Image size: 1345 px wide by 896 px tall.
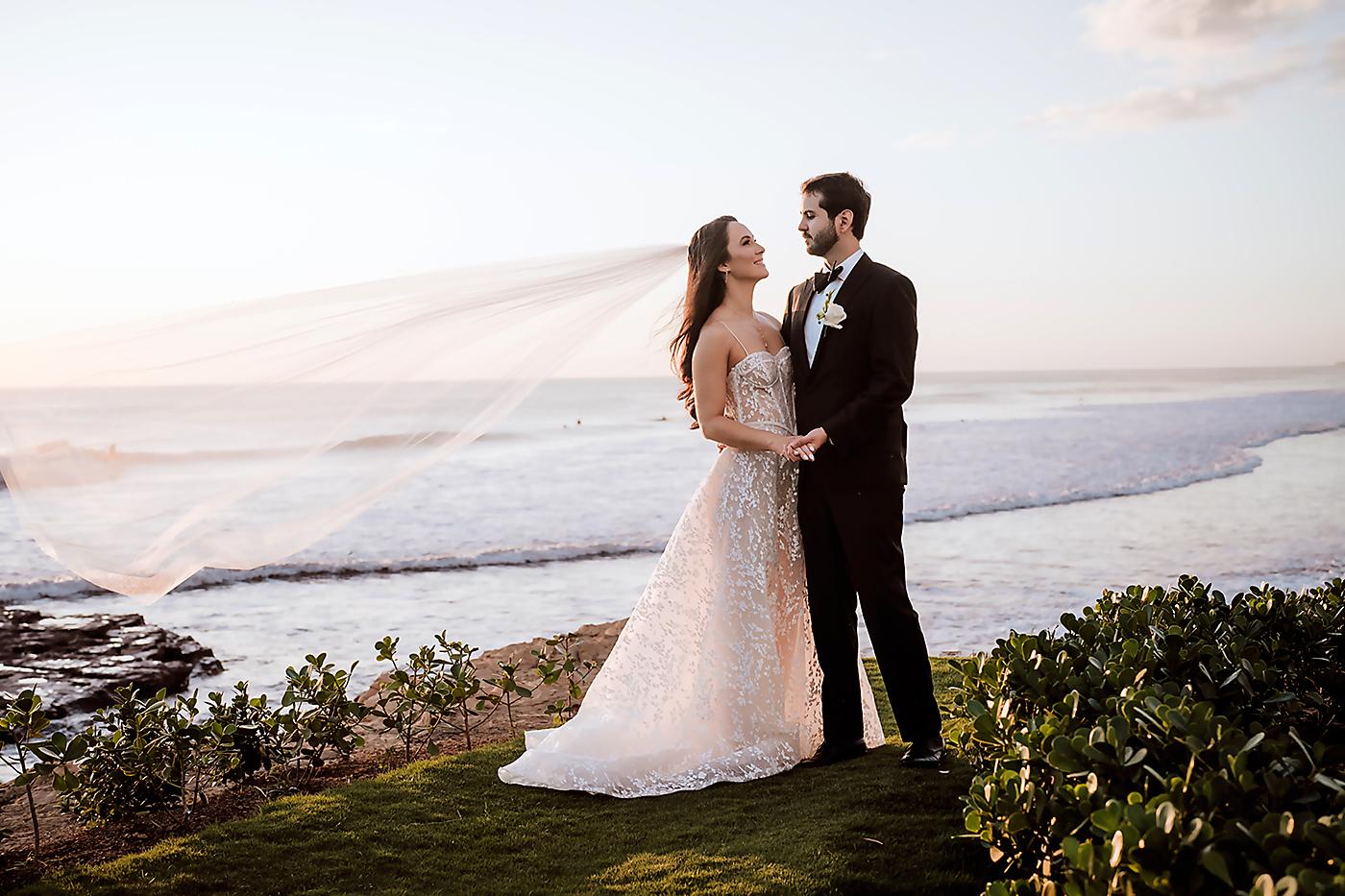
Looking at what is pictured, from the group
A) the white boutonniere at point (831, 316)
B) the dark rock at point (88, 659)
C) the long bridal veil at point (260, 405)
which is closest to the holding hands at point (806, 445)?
the white boutonniere at point (831, 316)

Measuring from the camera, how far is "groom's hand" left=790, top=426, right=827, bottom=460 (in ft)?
15.0

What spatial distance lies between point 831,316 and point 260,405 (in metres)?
2.49

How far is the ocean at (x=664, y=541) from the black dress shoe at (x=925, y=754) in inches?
106

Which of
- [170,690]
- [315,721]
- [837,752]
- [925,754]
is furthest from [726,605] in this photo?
[170,690]

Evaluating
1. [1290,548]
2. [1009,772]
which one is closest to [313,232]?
[1290,548]

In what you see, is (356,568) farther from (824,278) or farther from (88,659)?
(824,278)

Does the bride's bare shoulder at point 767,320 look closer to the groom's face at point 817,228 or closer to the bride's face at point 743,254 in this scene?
the bride's face at point 743,254

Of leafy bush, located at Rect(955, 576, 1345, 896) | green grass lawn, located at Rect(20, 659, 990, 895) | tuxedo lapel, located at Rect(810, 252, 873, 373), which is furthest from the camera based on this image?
tuxedo lapel, located at Rect(810, 252, 873, 373)

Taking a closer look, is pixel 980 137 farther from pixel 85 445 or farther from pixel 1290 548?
pixel 85 445

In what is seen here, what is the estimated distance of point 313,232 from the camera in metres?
20.5

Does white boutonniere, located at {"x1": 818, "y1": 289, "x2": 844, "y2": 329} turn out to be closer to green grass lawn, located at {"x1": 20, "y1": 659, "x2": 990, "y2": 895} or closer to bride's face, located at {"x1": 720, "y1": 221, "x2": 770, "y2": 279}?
bride's face, located at {"x1": 720, "y1": 221, "x2": 770, "y2": 279}

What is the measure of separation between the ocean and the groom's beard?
6.70ft

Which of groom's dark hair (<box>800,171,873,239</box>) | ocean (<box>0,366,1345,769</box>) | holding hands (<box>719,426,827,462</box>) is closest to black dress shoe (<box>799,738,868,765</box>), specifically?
holding hands (<box>719,426,827,462</box>)

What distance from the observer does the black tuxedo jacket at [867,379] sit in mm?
4520
